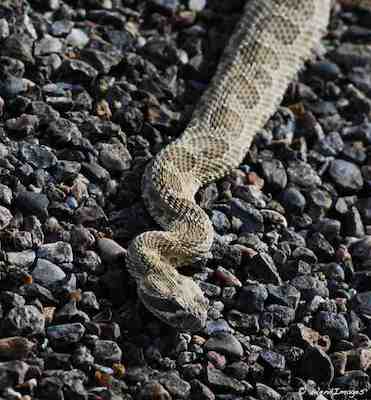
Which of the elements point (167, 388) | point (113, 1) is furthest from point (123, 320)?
point (113, 1)

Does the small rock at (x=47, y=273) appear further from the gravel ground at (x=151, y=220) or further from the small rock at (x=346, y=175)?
the small rock at (x=346, y=175)

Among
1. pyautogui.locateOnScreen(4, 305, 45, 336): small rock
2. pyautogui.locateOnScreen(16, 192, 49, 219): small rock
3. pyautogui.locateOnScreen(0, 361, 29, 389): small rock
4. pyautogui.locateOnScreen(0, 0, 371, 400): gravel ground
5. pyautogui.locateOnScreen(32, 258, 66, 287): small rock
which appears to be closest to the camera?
pyautogui.locateOnScreen(0, 361, 29, 389): small rock

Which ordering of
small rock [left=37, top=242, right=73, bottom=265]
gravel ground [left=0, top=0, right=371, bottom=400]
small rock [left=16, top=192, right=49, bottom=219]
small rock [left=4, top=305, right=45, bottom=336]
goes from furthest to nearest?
small rock [left=16, top=192, right=49, bottom=219] → small rock [left=37, top=242, right=73, bottom=265] → gravel ground [left=0, top=0, right=371, bottom=400] → small rock [left=4, top=305, right=45, bottom=336]

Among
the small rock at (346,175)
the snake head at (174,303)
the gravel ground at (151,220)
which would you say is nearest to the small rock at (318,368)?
the gravel ground at (151,220)

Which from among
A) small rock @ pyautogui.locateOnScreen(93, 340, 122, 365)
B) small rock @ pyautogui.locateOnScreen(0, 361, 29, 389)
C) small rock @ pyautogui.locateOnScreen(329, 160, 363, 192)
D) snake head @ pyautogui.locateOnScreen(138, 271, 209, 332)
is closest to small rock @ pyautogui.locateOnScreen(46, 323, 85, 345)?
small rock @ pyautogui.locateOnScreen(93, 340, 122, 365)

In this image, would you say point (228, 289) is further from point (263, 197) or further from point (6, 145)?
point (6, 145)

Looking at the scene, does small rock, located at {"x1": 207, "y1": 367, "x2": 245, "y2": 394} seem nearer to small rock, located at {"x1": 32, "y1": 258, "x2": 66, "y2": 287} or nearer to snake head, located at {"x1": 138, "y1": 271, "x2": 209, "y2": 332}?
snake head, located at {"x1": 138, "y1": 271, "x2": 209, "y2": 332}

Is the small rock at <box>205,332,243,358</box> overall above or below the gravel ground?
below

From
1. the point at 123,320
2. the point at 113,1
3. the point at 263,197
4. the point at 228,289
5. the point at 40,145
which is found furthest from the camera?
the point at 113,1

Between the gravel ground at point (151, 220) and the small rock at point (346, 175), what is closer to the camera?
the gravel ground at point (151, 220)
